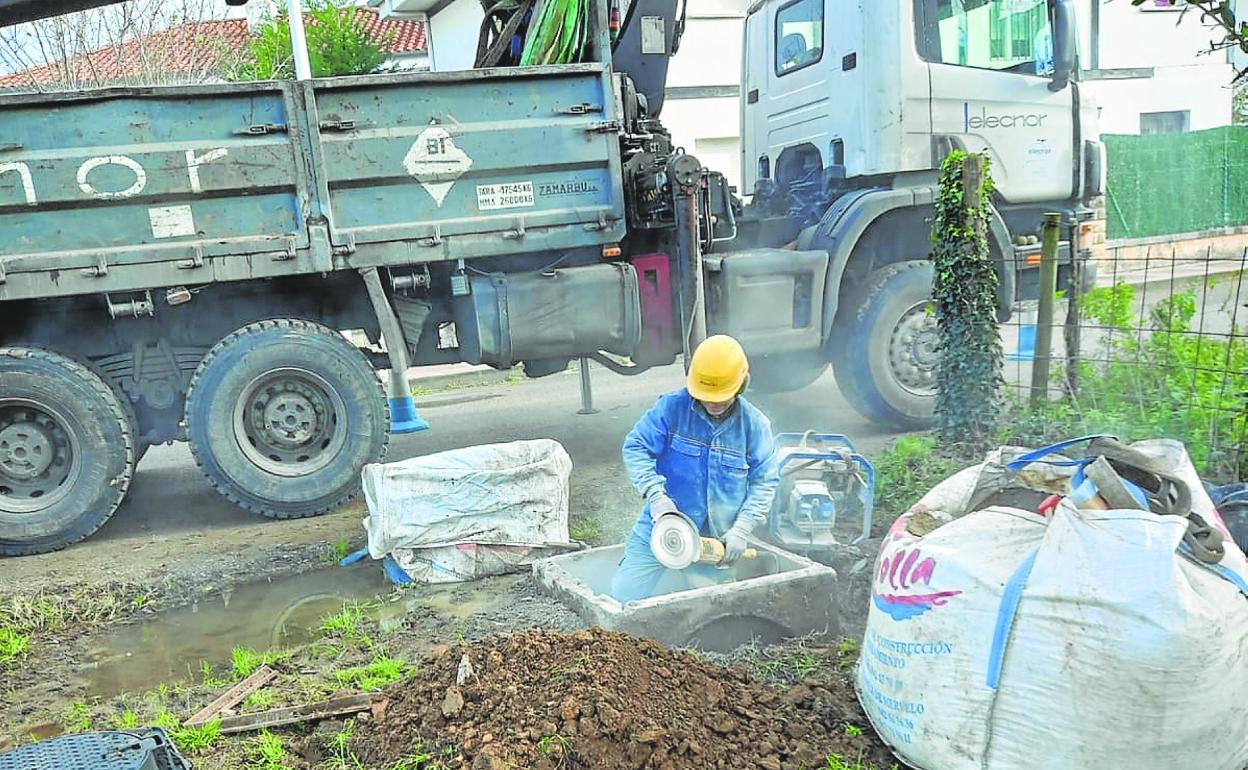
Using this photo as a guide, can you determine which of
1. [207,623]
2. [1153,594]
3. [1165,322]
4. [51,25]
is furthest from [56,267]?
[51,25]

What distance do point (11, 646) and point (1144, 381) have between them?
5.72m

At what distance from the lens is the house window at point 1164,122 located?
66.7 ft

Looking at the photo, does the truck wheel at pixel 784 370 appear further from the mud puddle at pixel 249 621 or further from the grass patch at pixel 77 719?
the grass patch at pixel 77 719

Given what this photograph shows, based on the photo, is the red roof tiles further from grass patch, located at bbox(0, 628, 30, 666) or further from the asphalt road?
grass patch, located at bbox(0, 628, 30, 666)

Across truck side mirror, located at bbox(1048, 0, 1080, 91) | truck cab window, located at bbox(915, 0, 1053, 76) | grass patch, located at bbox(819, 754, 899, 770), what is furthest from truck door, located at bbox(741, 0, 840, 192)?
grass patch, located at bbox(819, 754, 899, 770)

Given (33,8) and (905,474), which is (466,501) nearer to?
(905,474)

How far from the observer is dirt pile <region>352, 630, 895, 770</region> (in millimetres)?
2729

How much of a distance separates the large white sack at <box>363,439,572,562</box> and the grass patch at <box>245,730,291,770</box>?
1571 mm

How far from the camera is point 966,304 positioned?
5.71 m

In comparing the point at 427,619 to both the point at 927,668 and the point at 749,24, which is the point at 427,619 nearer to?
the point at 927,668

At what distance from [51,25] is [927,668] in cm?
1583

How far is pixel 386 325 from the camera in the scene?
19.5ft

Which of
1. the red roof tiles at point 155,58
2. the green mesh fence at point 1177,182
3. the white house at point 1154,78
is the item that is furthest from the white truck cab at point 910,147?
the white house at point 1154,78

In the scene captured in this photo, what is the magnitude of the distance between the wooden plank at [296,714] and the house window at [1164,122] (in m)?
21.3
